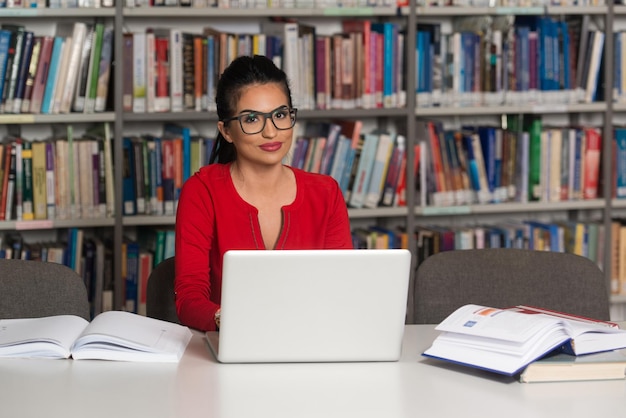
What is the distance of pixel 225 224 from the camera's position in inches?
91.0

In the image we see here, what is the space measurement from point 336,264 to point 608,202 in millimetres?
2436

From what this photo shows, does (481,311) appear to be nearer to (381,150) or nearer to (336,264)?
(336,264)

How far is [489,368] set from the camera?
5.16 ft

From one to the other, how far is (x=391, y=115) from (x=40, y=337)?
6.93ft

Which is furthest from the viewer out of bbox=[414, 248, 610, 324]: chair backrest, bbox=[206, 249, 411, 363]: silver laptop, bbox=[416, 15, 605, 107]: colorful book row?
bbox=[416, 15, 605, 107]: colorful book row

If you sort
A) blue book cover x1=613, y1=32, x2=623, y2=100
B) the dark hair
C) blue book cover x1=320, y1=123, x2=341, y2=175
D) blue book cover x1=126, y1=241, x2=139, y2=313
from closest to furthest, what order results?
the dark hair
blue book cover x1=126, y1=241, x2=139, y2=313
blue book cover x1=320, y1=123, x2=341, y2=175
blue book cover x1=613, y1=32, x2=623, y2=100

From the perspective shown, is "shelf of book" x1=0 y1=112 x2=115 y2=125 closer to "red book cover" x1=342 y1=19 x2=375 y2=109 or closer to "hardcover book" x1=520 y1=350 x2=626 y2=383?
"red book cover" x1=342 y1=19 x2=375 y2=109

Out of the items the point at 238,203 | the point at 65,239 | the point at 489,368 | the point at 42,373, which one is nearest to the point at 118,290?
the point at 65,239

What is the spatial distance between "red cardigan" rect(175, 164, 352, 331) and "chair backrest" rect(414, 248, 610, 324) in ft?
0.97

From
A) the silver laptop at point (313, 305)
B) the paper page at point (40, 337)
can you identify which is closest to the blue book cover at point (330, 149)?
the paper page at point (40, 337)

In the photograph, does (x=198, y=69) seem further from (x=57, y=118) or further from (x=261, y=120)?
(x=261, y=120)

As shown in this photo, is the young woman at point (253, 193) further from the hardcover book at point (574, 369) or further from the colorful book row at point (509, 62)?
the colorful book row at point (509, 62)

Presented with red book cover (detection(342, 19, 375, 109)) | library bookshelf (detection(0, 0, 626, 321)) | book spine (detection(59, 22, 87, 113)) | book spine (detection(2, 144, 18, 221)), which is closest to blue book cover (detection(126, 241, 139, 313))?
library bookshelf (detection(0, 0, 626, 321))

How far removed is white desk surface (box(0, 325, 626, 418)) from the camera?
4.64ft
